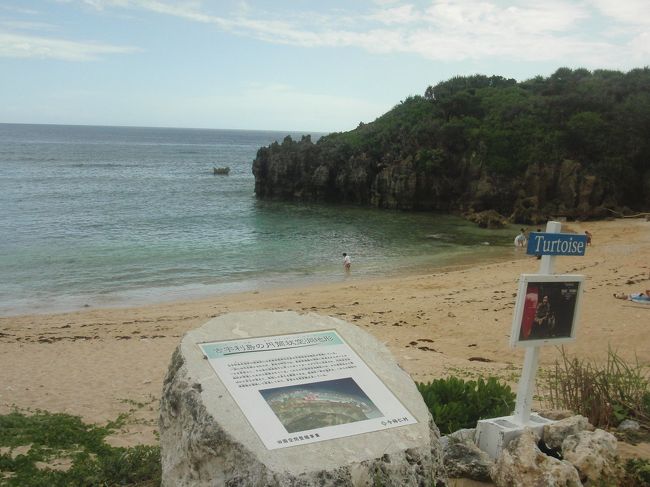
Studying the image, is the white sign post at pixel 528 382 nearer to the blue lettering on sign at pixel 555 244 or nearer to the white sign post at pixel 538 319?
the white sign post at pixel 538 319

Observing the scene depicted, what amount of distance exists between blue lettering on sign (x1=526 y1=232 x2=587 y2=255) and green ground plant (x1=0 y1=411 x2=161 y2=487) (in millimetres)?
4020

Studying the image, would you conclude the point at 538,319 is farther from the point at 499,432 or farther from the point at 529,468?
the point at 529,468

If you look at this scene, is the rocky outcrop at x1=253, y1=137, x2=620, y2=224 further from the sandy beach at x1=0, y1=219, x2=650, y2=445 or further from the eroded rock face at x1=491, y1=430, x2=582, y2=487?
the eroded rock face at x1=491, y1=430, x2=582, y2=487

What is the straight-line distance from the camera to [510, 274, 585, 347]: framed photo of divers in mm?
5172

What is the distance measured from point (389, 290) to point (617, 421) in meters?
14.7

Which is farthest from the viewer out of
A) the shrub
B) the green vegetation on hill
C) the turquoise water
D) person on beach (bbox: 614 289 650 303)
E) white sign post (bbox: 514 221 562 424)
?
the green vegetation on hill

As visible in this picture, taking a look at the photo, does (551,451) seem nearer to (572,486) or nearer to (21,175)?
(572,486)

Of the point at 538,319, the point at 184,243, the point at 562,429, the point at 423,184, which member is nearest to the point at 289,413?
the point at 538,319

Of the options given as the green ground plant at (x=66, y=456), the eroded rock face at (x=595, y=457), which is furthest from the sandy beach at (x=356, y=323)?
the eroded rock face at (x=595, y=457)

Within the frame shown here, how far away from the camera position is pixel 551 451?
532 centimetres

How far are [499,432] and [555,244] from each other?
1.77 m

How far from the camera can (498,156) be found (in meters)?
45.3

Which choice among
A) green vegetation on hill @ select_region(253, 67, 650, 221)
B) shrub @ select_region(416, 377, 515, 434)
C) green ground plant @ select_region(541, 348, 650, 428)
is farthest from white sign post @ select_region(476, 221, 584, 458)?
green vegetation on hill @ select_region(253, 67, 650, 221)

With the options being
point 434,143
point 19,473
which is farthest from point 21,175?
point 19,473
